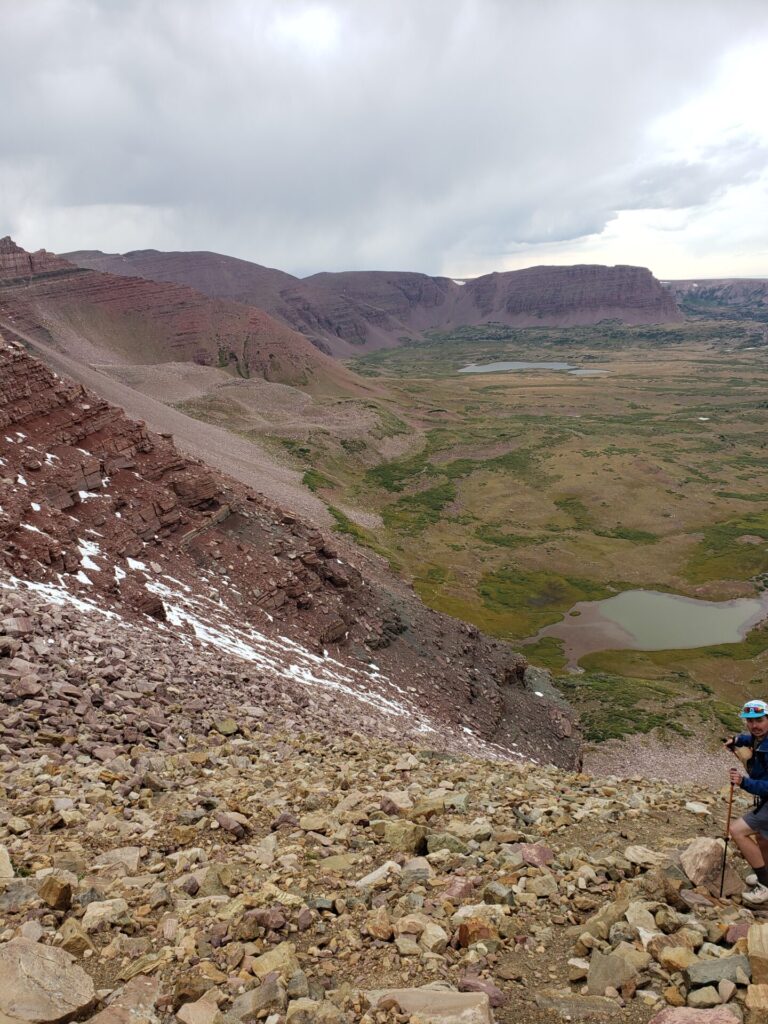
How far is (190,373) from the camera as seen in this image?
410 feet

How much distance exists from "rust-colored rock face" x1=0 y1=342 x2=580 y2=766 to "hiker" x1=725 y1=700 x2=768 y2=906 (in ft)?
41.7

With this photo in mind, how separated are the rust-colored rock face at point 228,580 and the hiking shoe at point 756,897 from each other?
13043mm

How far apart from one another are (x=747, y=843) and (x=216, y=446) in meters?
76.0

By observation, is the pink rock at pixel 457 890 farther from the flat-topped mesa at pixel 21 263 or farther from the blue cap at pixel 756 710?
the flat-topped mesa at pixel 21 263

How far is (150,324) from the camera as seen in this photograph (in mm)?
152875

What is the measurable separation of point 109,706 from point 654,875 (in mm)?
11073

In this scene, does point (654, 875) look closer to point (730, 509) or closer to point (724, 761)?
point (724, 761)

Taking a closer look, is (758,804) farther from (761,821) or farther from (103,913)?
(103,913)

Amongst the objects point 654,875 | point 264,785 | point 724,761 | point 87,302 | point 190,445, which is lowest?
point 724,761

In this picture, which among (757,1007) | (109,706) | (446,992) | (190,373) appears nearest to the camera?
(757,1007)

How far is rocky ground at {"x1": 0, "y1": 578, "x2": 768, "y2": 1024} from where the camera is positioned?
20.9ft

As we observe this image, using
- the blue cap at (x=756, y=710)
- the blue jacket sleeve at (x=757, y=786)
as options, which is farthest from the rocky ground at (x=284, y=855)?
the blue cap at (x=756, y=710)

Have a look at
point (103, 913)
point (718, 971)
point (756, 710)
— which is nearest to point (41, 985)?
point (103, 913)

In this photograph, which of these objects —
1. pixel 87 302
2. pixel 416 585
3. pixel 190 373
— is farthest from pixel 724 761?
pixel 87 302
